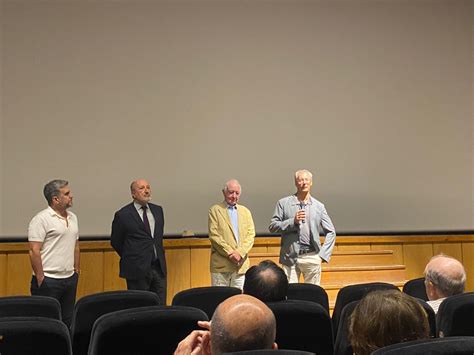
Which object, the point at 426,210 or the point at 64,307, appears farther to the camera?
the point at 426,210

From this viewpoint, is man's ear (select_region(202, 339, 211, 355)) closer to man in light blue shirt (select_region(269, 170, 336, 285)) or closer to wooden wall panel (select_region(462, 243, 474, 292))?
man in light blue shirt (select_region(269, 170, 336, 285))

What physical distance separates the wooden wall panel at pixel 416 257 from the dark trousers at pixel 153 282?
10.2ft

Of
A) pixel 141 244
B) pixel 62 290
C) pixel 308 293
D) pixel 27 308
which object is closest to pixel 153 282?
pixel 141 244

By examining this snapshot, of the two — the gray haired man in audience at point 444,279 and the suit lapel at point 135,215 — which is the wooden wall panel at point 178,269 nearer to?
the suit lapel at point 135,215

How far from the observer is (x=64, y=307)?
533 centimetres

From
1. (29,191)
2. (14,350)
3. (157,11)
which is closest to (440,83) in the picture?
(157,11)

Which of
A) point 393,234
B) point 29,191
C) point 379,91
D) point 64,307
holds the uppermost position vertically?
point 379,91

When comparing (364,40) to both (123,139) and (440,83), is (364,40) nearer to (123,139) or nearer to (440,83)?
(440,83)

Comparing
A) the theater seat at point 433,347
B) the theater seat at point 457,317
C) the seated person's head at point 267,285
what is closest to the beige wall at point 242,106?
the seated person's head at point 267,285

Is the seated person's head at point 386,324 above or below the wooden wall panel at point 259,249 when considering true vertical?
below

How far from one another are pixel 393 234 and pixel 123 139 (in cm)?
338

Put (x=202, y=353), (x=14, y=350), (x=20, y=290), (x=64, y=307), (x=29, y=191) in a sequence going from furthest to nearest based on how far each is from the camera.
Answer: (x=29, y=191), (x=20, y=290), (x=64, y=307), (x=14, y=350), (x=202, y=353)

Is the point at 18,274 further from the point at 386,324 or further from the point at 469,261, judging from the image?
the point at 386,324

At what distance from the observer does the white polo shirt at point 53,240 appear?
5.19 metres
